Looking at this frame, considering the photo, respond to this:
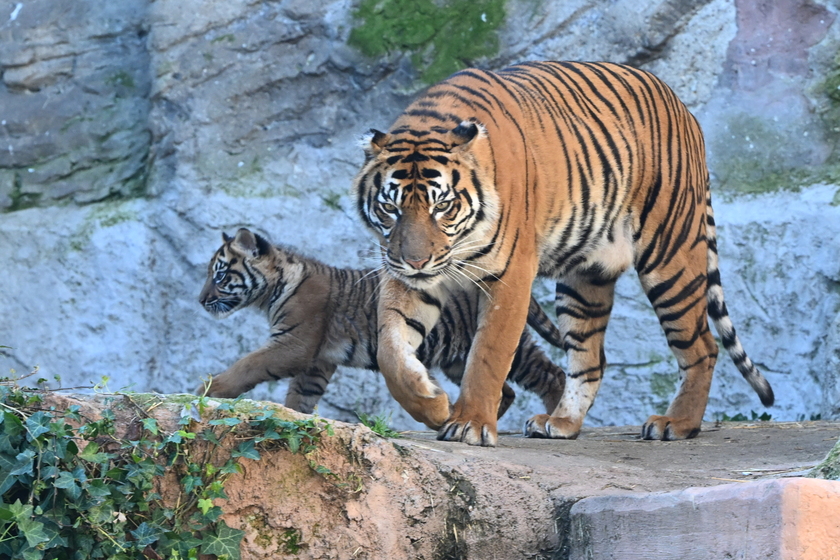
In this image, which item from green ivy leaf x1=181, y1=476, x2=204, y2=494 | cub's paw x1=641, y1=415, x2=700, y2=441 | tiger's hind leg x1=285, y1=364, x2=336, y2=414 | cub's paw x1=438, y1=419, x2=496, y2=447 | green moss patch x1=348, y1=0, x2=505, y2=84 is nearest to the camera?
green ivy leaf x1=181, y1=476, x2=204, y2=494

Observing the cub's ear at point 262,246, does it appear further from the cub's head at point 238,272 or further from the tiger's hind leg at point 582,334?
the tiger's hind leg at point 582,334

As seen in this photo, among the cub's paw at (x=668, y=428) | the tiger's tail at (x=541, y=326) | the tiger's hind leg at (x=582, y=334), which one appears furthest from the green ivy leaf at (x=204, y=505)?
the tiger's tail at (x=541, y=326)

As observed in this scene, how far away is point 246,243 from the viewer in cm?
610

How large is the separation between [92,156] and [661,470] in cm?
495

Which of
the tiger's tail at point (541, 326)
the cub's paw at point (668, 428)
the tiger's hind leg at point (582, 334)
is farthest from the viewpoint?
the tiger's tail at point (541, 326)

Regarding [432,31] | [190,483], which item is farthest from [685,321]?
[432,31]

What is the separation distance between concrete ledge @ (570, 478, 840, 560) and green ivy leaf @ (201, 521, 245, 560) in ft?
3.01

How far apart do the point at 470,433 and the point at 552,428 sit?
104 cm

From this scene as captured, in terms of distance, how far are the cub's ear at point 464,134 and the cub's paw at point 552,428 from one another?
1.40m

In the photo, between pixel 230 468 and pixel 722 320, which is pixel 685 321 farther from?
pixel 230 468

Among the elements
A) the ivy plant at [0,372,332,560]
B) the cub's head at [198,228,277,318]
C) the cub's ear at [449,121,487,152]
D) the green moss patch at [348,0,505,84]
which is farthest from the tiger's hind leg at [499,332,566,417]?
the ivy plant at [0,372,332,560]

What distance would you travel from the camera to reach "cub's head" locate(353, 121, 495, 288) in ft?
13.2

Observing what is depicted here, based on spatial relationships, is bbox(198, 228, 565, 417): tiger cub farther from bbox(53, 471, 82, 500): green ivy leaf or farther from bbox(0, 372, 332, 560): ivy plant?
bbox(53, 471, 82, 500): green ivy leaf

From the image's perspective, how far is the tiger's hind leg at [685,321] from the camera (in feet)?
15.9
